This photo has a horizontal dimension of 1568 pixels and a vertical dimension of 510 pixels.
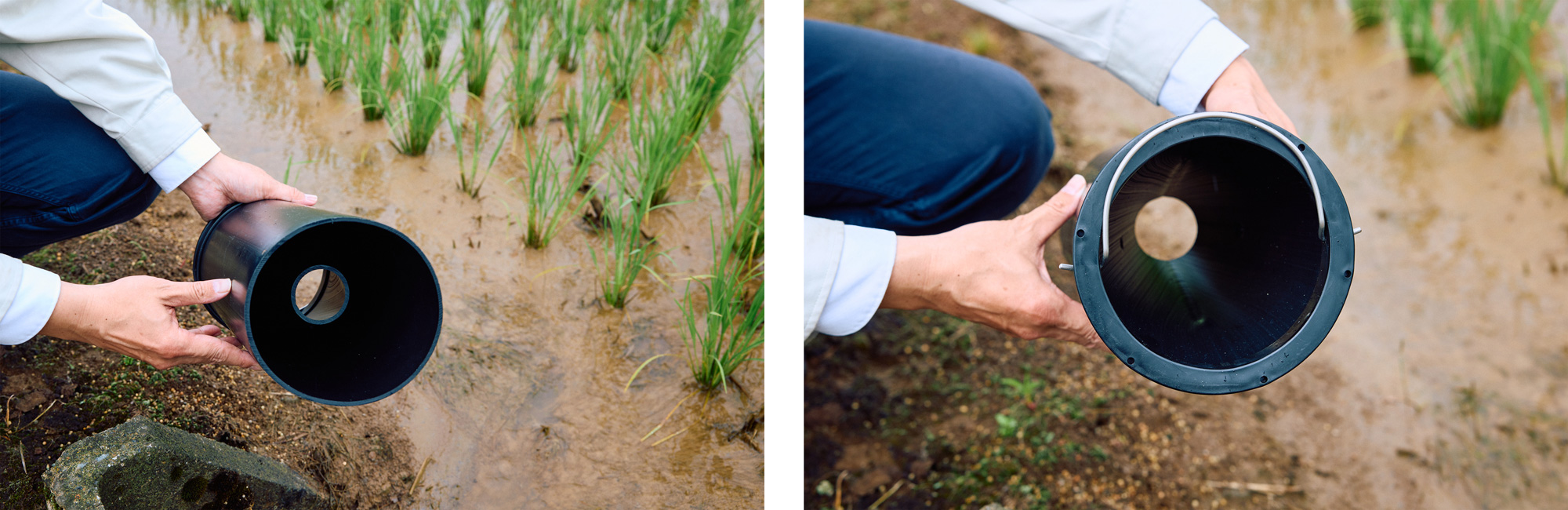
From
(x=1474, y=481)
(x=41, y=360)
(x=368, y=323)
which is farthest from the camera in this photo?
(x=1474, y=481)

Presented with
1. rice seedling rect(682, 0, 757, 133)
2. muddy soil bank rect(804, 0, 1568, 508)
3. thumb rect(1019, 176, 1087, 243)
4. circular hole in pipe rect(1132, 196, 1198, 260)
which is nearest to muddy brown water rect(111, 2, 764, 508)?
rice seedling rect(682, 0, 757, 133)

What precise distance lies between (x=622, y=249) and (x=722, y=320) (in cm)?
14

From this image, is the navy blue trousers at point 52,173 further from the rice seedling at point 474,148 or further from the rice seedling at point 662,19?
the rice seedling at point 662,19

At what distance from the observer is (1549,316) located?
1.88 m

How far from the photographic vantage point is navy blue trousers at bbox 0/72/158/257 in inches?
30.3

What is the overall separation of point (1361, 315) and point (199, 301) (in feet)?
6.88

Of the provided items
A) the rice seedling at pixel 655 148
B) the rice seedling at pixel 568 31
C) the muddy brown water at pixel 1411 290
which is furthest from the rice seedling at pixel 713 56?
the muddy brown water at pixel 1411 290

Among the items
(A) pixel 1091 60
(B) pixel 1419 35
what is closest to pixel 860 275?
(A) pixel 1091 60

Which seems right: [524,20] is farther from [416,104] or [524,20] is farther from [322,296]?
[322,296]

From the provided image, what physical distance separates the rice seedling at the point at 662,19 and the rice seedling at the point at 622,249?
0.18m

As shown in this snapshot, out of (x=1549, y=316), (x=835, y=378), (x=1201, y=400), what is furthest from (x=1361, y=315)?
(x=835, y=378)

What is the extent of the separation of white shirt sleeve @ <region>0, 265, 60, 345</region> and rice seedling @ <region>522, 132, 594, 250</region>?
0.41m

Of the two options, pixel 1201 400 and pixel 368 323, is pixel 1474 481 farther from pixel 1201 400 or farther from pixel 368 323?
pixel 368 323

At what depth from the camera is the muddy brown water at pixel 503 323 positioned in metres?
0.84
